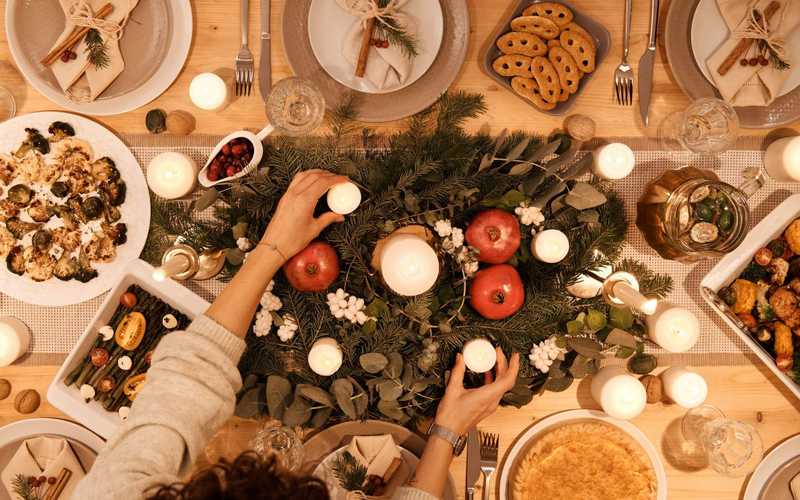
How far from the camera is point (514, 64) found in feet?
3.61

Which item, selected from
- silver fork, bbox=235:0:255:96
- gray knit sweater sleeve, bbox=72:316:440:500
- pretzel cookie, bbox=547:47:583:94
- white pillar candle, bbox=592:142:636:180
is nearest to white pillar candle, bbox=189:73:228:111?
silver fork, bbox=235:0:255:96

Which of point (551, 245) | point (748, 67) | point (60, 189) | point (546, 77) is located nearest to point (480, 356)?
point (551, 245)

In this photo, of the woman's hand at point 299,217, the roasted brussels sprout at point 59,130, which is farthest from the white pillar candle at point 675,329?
the roasted brussels sprout at point 59,130

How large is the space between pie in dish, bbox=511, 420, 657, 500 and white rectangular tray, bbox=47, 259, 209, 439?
2.45ft

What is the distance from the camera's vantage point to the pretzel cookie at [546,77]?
3.58 ft

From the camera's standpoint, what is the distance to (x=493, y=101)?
1.16 metres

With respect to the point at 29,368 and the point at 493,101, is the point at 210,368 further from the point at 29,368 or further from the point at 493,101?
the point at 493,101

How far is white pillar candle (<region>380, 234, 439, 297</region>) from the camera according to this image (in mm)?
840

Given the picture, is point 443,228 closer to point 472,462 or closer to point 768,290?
point 472,462

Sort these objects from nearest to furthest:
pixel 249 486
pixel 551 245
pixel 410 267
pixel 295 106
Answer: pixel 249 486
pixel 410 267
pixel 551 245
pixel 295 106

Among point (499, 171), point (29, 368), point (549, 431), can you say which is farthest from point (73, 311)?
point (549, 431)

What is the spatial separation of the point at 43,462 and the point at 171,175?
0.64m

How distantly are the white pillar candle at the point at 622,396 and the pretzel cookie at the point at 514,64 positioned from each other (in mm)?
625

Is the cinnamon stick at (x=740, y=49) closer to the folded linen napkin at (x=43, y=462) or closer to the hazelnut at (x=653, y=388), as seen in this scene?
the hazelnut at (x=653, y=388)
